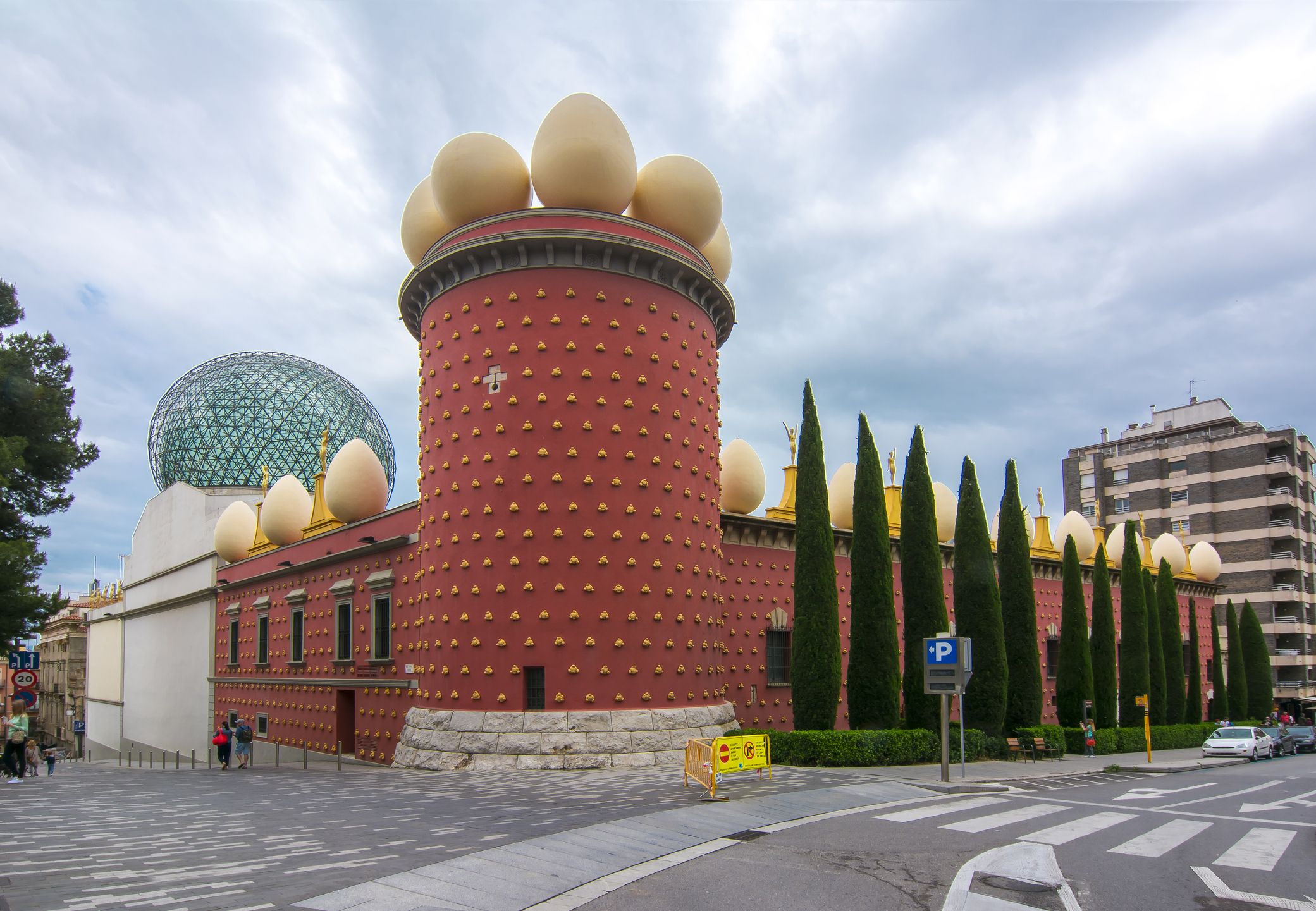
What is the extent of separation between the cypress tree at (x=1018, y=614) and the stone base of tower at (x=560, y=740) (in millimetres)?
10892

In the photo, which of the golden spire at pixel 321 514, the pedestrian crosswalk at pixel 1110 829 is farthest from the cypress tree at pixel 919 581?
the golden spire at pixel 321 514

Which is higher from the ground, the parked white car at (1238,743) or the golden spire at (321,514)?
the golden spire at (321,514)

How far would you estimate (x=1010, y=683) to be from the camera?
2711 centimetres

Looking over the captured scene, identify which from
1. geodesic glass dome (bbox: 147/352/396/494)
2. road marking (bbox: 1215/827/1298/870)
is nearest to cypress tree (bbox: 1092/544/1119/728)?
road marking (bbox: 1215/827/1298/870)

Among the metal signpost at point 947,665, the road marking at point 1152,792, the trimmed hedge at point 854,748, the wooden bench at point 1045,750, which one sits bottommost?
the wooden bench at point 1045,750

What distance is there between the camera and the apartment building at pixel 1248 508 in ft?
198

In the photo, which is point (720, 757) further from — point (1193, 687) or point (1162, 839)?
point (1193, 687)

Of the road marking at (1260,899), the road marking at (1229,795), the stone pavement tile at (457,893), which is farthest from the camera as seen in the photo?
the road marking at (1229,795)

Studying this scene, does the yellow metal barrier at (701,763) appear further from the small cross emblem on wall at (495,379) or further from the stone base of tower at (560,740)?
the small cross emblem on wall at (495,379)

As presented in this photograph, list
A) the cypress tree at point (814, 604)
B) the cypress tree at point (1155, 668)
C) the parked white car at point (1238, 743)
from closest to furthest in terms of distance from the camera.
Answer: the cypress tree at point (814, 604), the parked white car at point (1238, 743), the cypress tree at point (1155, 668)

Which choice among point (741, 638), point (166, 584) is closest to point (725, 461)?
point (741, 638)

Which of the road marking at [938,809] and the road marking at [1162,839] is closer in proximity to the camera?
the road marking at [1162,839]

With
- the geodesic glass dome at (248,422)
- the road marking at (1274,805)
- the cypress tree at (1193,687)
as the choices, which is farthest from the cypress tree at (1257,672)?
the geodesic glass dome at (248,422)

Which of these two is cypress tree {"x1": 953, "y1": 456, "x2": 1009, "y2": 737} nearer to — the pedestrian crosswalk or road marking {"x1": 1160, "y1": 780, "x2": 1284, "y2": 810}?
road marking {"x1": 1160, "y1": 780, "x2": 1284, "y2": 810}
